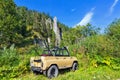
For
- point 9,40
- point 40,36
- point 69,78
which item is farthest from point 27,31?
point 69,78

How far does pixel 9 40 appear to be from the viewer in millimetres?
26391

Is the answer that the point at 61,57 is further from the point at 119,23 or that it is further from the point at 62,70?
the point at 119,23

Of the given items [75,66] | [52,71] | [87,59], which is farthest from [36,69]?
[87,59]

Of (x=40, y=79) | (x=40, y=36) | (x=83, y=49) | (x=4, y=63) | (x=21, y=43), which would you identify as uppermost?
(x=40, y=36)

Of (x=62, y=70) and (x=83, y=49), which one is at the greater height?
(x=83, y=49)

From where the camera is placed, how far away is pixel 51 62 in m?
11.6

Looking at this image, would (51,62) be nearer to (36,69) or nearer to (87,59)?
(36,69)

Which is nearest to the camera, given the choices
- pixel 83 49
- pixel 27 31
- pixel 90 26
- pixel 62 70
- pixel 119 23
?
pixel 62 70

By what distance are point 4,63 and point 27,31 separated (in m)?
24.1

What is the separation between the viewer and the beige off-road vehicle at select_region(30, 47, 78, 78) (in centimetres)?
1122

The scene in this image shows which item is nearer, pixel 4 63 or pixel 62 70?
pixel 4 63

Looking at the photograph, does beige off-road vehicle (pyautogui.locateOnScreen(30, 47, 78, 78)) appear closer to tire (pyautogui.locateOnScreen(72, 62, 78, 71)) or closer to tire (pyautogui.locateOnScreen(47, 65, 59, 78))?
tire (pyautogui.locateOnScreen(47, 65, 59, 78))

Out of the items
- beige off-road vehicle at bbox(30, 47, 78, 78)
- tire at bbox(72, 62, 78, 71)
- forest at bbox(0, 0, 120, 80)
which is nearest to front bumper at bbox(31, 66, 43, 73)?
beige off-road vehicle at bbox(30, 47, 78, 78)

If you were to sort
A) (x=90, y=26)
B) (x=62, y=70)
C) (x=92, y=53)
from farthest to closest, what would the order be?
(x=90, y=26), (x=92, y=53), (x=62, y=70)
